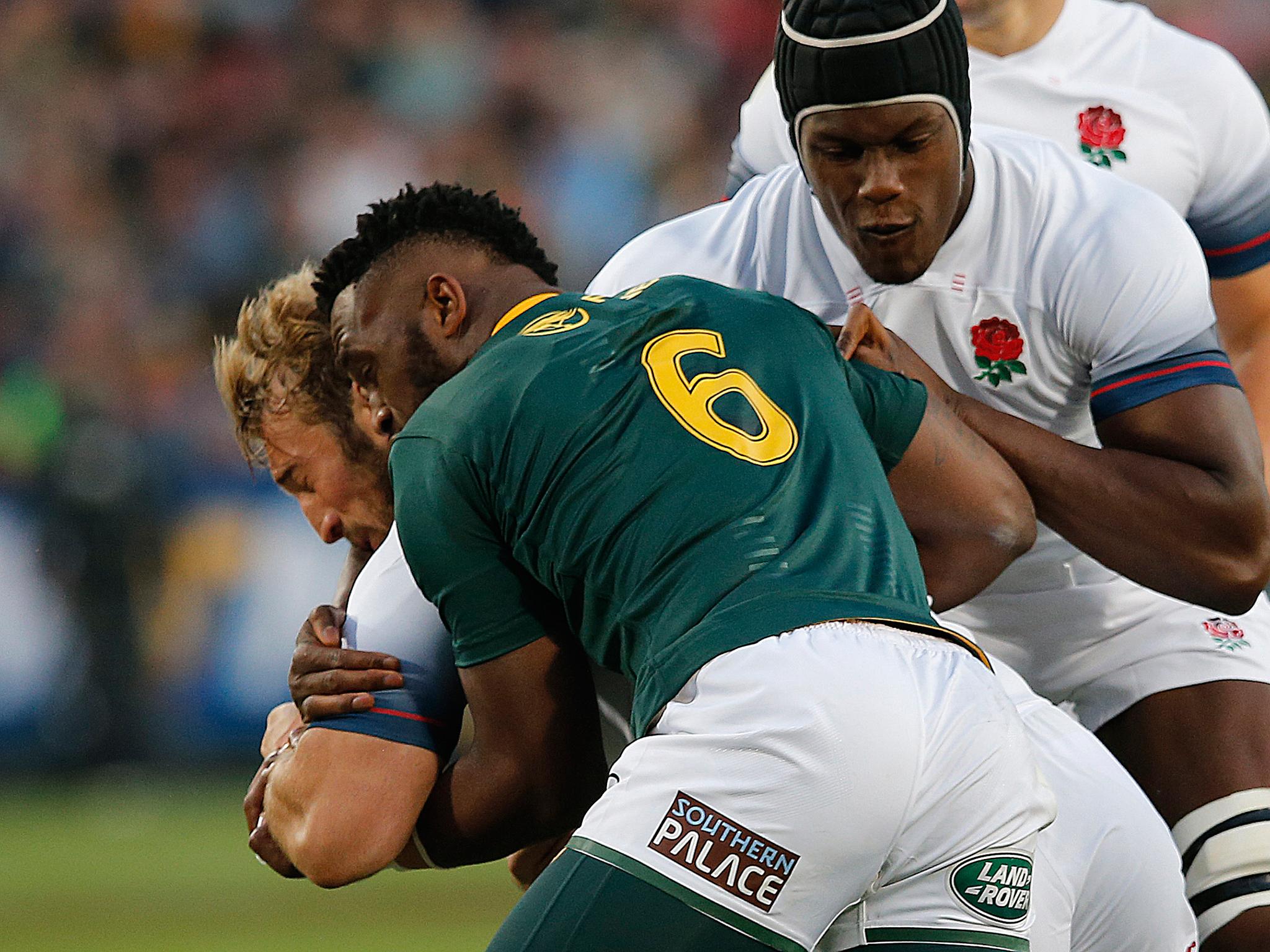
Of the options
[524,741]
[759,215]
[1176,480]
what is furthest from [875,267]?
[524,741]

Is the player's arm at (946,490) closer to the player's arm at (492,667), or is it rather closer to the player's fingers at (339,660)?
the player's arm at (492,667)

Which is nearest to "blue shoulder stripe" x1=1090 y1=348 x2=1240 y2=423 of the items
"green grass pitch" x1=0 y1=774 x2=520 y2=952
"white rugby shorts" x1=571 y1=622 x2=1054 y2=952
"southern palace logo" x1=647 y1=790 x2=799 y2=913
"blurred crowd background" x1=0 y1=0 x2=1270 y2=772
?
"white rugby shorts" x1=571 y1=622 x2=1054 y2=952

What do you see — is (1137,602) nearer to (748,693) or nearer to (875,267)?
(875,267)

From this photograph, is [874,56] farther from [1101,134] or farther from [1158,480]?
[1101,134]

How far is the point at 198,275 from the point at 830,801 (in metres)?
8.43

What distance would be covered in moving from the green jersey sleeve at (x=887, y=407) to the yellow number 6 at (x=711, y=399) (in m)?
0.25

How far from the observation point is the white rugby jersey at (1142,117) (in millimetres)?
4238

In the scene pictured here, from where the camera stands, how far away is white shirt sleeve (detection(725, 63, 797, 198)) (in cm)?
419

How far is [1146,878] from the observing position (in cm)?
302

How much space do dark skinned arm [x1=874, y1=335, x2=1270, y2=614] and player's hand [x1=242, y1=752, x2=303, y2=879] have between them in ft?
4.20

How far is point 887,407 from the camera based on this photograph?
2906 millimetres

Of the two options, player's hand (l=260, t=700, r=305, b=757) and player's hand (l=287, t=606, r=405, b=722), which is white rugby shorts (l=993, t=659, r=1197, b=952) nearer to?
player's hand (l=287, t=606, r=405, b=722)

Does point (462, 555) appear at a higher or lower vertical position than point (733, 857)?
higher

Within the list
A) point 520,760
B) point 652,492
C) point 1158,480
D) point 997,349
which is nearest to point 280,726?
point 520,760
